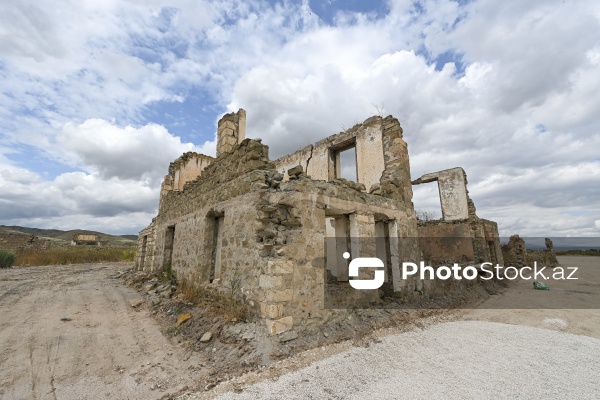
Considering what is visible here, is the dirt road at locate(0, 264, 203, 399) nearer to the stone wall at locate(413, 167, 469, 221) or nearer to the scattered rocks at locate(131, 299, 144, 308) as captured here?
the scattered rocks at locate(131, 299, 144, 308)

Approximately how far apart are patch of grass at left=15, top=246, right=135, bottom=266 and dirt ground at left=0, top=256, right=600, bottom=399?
1303cm

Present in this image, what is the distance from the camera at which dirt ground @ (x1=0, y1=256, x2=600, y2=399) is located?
3.34 metres

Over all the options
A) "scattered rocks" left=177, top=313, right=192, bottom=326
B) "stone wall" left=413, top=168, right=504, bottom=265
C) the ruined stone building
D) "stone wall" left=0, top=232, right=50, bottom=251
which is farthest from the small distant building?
"stone wall" left=413, top=168, right=504, bottom=265

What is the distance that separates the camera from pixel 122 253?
22250mm

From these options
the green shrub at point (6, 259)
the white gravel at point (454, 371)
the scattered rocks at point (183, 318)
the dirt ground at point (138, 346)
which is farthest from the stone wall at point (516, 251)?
the green shrub at point (6, 259)

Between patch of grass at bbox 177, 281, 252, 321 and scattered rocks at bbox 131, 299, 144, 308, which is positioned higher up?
patch of grass at bbox 177, 281, 252, 321

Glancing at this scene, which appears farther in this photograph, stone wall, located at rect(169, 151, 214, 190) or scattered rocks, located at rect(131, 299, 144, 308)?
stone wall, located at rect(169, 151, 214, 190)

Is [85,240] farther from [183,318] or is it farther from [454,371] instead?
[454,371]

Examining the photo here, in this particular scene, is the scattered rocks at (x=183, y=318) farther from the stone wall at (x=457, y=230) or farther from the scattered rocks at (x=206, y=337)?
the stone wall at (x=457, y=230)

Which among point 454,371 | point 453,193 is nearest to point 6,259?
point 454,371

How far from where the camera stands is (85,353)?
4.29 metres

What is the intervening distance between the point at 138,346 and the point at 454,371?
486cm

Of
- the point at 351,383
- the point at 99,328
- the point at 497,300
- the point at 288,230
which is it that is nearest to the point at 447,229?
the point at 497,300

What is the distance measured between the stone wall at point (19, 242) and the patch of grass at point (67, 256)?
4.81ft
